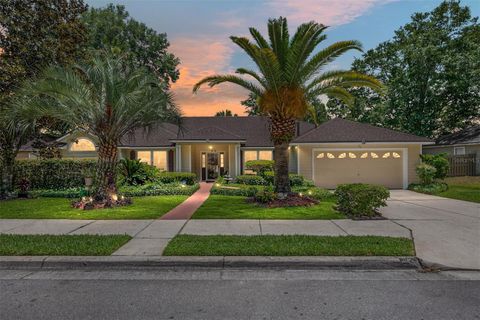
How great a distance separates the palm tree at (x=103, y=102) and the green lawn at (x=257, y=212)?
4393mm

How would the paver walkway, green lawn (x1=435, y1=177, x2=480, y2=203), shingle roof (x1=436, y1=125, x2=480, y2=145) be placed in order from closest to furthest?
1. the paver walkway
2. green lawn (x1=435, y1=177, x2=480, y2=203)
3. shingle roof (x1=436, y1=125, x2=480, y2=145)

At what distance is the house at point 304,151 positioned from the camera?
59.8 ft

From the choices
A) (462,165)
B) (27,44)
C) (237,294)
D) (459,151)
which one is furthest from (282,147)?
(459,151)

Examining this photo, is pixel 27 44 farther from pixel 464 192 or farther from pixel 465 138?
pixel 465 138

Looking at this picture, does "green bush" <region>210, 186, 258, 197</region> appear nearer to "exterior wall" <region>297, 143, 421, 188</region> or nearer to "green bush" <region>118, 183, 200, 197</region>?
"green bush" <region>118, 183, 200, 197</region>

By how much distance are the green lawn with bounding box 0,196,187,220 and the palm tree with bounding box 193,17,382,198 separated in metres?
4.96

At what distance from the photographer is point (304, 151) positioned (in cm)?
1847

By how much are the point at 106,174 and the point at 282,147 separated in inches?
289

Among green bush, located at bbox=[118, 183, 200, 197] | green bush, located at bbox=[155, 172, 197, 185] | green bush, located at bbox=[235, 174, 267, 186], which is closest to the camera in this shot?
green bush, located at bbox=[118, 183, 200, 197]

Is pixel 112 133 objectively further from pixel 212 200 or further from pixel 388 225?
pixel 388 225

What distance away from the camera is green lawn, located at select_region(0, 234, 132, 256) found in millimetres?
5602

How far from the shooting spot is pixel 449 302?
3945 millimetres

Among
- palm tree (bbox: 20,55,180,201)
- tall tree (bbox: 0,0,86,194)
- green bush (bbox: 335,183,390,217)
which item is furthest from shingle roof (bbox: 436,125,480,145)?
tall tree (bbox: 0,0,86,194)

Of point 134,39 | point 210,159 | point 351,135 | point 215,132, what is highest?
point 134,39
